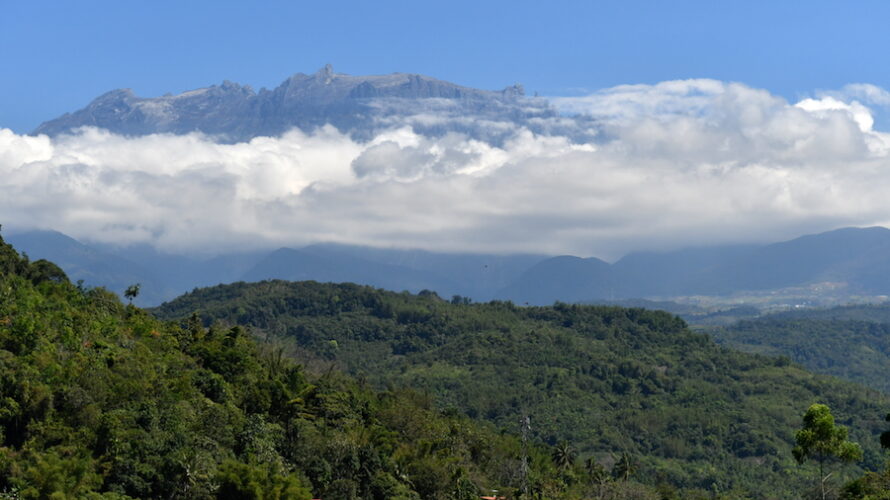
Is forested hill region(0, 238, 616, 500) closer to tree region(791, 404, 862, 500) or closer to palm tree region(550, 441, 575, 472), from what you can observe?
palm tree region(550, 441, 575, 472)

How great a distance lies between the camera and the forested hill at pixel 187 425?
75.6m

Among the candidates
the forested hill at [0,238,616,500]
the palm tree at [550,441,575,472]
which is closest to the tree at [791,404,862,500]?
the forested hill at [0,238,616,500]

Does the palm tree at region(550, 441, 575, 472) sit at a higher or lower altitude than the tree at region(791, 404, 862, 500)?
lower

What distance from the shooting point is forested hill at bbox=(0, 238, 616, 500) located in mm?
75625

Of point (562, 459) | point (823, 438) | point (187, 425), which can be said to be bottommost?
point (562, 459)

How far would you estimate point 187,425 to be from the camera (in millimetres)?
84625

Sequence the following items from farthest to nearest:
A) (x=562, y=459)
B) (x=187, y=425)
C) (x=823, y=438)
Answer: (x=562, y=459) < (x=187, y=425) < (x=823, y=438)

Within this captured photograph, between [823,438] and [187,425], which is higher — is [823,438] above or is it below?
below

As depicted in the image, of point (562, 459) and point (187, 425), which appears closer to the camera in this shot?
point (187, 425)

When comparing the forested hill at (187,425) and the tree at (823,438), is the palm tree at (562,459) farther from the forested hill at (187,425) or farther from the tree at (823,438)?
the tree at (823,438)

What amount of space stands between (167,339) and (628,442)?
342 ft

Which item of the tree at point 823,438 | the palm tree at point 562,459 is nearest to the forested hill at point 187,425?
the palm tree at point 562,459

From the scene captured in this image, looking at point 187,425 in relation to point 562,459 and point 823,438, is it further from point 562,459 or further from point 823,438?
point 562,459

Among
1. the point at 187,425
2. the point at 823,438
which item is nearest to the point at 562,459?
the point at 187,425
